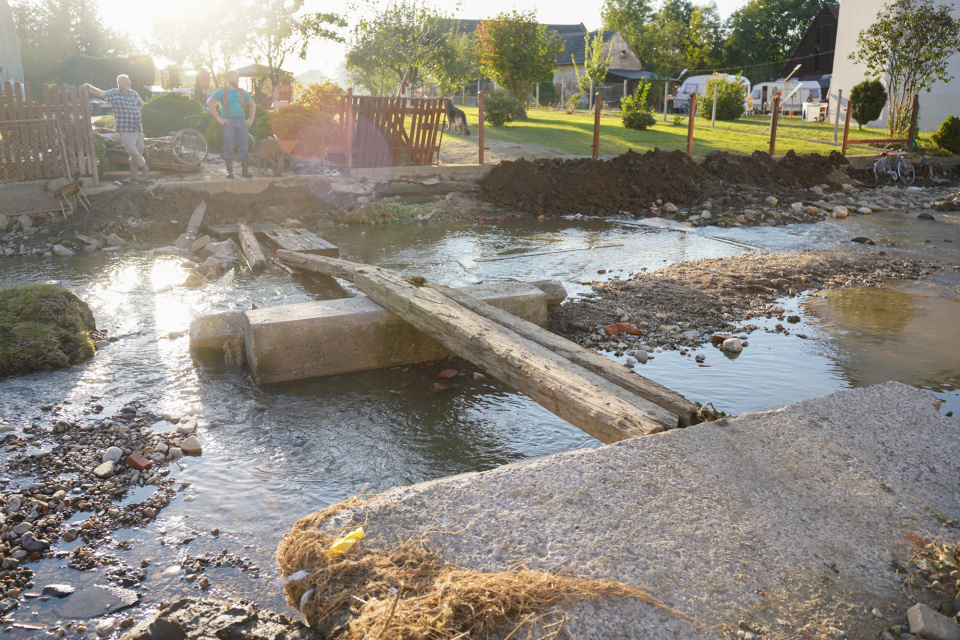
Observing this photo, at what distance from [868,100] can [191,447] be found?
26493 millimetres

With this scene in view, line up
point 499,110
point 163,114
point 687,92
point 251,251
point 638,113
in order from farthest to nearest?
point 687,92 → point 499,110 → point 638,113 → point 163,114 → point 251,251

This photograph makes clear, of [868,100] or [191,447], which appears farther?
[868,100]

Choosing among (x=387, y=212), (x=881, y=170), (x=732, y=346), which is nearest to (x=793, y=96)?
(x=881, y=170)

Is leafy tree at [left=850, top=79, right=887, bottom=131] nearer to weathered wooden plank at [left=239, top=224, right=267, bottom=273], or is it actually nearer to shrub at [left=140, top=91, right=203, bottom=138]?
shrub at [left=140, top=91, right=203, bottom=138]

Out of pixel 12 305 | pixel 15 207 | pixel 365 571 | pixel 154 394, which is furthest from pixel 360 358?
pixel 15 207

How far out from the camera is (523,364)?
12.8 feet

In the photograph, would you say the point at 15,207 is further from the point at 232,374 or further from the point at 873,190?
the point at 873,190

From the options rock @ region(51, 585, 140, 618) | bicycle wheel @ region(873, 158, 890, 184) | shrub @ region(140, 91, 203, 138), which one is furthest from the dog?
rock @ region(51, 585, 140, 618)

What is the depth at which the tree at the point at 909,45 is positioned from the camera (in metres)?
20.3

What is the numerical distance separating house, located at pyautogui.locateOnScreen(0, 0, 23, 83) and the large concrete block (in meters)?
20.0

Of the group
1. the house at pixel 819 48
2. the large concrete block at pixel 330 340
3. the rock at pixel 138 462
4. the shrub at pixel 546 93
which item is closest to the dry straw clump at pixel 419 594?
the rock at pixel 138 462

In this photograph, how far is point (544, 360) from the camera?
13.0 ft

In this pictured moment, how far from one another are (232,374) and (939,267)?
26.8 feet

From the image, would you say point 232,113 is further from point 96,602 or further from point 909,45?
point 909,45
